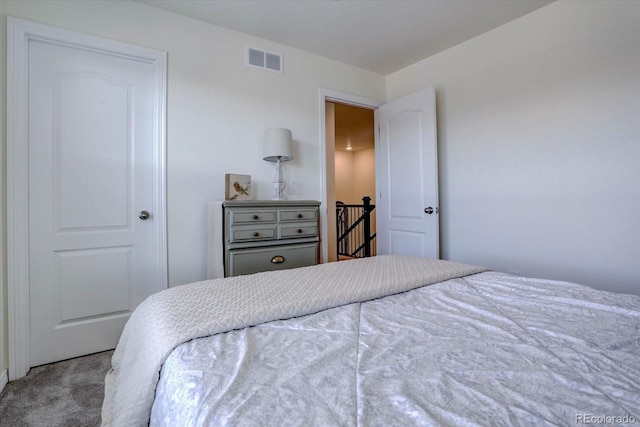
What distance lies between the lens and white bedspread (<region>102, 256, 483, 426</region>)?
0.75 m

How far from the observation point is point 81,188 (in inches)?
84.6

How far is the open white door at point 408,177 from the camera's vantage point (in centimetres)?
307

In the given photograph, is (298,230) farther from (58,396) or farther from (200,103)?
(58,396)

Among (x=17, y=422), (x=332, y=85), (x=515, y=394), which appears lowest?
(x=17, y=422)

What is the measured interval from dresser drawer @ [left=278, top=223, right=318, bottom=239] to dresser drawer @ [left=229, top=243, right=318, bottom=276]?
0.26ft

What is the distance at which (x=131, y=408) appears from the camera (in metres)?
0.71

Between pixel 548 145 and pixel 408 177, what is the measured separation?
1207 mm

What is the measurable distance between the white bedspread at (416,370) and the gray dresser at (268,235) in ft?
4.45

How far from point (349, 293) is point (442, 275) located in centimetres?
52

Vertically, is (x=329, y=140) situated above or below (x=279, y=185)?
above

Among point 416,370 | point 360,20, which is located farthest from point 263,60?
point 416,370

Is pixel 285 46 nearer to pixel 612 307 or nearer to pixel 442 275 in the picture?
pixel 442 275

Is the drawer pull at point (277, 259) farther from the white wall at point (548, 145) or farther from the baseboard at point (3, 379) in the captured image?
the white wall at point (548, 145)

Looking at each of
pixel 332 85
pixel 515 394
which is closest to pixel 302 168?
pixel 332 85
